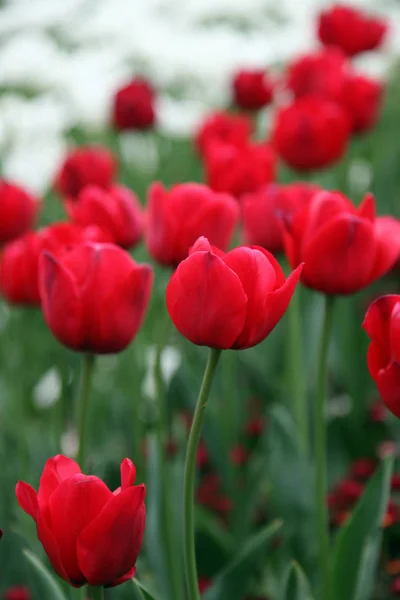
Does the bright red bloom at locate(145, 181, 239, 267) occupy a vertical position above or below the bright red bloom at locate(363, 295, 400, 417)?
below

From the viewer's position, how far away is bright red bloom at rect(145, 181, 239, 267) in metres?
0.75

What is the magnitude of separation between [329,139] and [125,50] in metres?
2.52

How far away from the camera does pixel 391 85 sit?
3885mm

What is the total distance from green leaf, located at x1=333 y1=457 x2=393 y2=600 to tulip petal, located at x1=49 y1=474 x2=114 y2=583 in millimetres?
309

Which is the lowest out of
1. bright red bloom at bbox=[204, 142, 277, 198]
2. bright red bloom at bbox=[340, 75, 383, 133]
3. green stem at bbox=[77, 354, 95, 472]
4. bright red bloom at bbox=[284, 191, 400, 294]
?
bright red bloom at bbox=[340, 75, 383, 133]

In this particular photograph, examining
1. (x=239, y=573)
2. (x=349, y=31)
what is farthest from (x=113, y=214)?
(x=349, y=31)

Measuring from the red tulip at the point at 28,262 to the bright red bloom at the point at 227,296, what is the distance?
26cm

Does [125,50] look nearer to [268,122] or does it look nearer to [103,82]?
[103,82]

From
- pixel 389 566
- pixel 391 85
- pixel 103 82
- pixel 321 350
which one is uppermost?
pixel 321 350

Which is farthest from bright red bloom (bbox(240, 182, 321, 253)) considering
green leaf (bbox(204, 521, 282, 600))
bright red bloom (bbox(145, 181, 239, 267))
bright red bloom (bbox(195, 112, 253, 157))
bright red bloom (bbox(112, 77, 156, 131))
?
bright red bloom (bbox(112, 77, 156, 131))

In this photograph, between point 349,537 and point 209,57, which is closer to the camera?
point 349,537

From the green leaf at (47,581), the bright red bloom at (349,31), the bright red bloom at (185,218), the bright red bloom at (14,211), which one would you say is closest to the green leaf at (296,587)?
the green leaf at (47,581)

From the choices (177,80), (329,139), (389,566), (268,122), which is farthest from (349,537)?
(177,80)

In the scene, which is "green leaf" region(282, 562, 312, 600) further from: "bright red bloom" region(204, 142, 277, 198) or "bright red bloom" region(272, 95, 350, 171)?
"bright red bloom" region(272, 95, 350, 171)
